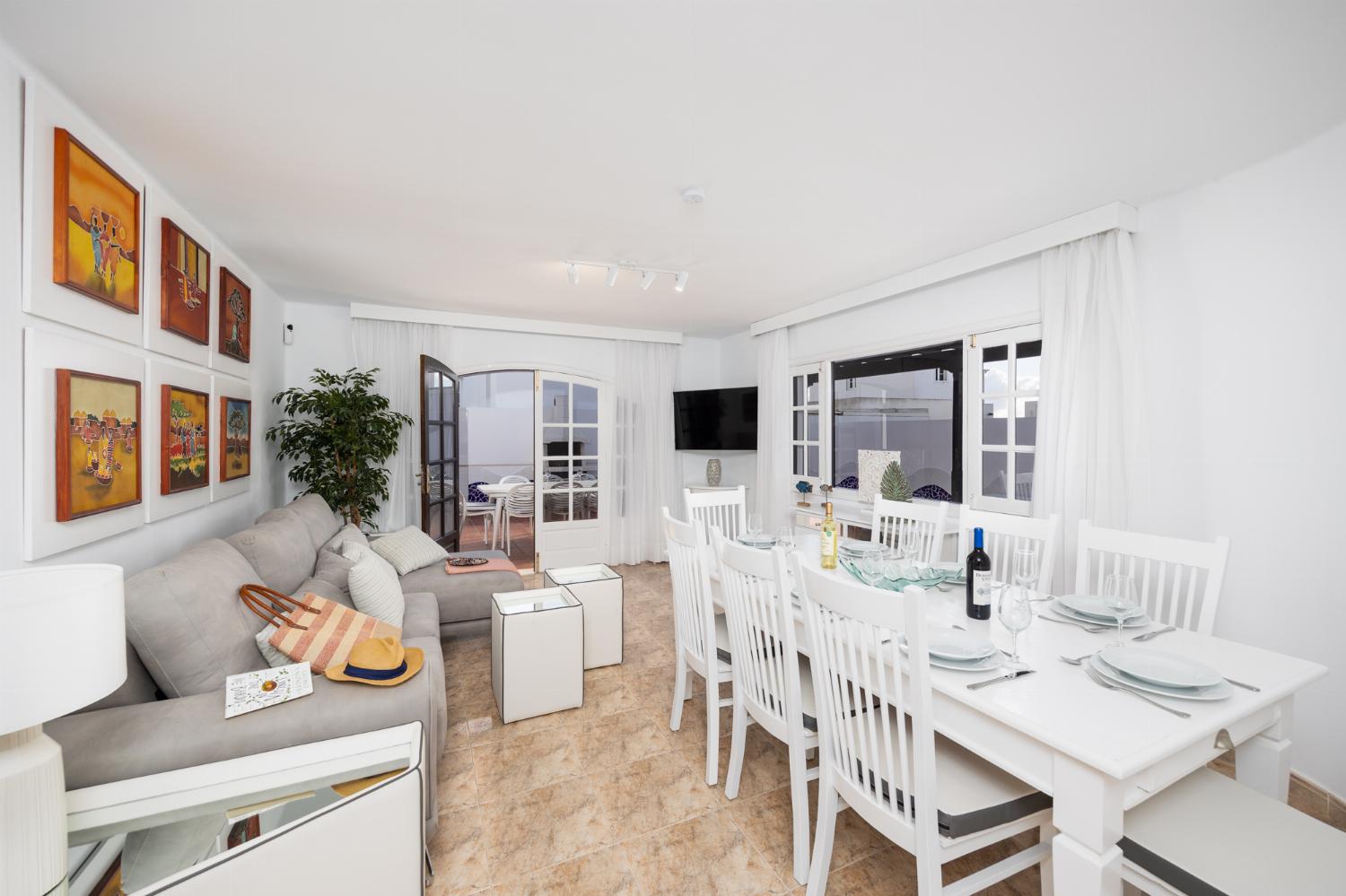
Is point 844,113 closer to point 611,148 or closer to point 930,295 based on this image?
point 611,148

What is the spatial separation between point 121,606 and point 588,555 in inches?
193

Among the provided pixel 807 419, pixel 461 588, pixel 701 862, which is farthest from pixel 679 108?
pixel 807 419

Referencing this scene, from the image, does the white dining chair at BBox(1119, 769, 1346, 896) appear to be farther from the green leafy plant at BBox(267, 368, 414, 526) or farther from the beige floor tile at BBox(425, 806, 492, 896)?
the green leafy plant at BBox(267, 368, 414, 526)

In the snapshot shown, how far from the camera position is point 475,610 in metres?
3.71

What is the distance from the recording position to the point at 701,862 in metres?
1.85

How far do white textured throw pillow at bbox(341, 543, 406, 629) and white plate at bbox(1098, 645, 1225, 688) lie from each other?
108 inches

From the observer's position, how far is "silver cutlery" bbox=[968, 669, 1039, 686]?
138cm

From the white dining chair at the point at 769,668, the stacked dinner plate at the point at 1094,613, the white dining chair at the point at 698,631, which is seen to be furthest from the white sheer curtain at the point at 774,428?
the stacked dinner plate at the point at 1094,613

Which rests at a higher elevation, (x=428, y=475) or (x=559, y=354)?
(x=559, y=354)

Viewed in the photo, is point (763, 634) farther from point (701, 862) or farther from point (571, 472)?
point (571, 472)

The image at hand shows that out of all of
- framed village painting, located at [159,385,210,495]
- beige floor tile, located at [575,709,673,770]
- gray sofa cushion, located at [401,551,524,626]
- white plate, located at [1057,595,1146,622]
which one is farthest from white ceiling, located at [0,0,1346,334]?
beige floor tile, located at [575,709,673,770]

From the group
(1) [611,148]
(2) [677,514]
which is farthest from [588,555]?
(1) [611,148]

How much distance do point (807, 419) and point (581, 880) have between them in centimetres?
418

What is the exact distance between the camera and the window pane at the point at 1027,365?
326 centimetres
